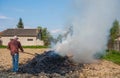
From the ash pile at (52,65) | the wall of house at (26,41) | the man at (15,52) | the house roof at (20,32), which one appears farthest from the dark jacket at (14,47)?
the wall of house at (26,41)

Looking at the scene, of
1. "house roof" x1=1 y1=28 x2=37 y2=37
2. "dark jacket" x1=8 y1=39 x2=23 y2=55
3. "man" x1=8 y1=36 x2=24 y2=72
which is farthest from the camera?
"house roof" x1=1 y1=28 x2=37 y2=37

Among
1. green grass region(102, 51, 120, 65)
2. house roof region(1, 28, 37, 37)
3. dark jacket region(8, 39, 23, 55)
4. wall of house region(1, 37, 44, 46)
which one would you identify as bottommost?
green grass region(102, 51, 120, 65)

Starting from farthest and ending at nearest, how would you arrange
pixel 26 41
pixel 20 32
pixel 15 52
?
pixel 20 32
pixel 26 41
pixel 15 52

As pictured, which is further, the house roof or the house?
the house roof

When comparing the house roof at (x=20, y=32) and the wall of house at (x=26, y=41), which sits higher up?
the house roof at (x=20, y=32)

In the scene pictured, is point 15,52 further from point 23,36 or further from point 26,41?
point 26,41

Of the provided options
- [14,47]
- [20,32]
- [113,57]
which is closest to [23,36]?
[20,32]

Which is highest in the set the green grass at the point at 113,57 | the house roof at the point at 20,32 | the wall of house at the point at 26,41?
the house roof at the point at 20,32

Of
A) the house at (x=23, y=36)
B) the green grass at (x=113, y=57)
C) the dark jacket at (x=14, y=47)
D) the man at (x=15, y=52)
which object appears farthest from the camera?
the house at (x=23, y=36)

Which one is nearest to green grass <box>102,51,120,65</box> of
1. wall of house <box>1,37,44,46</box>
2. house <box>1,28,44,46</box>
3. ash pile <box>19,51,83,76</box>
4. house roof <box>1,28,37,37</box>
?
ash pile <box>19,51,83,76</box>

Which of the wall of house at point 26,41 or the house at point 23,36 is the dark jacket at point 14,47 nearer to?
the house at point 23,36

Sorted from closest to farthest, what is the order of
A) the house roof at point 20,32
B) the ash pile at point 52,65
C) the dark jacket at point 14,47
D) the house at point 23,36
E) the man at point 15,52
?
1. the man at point 15,52
2. the dark jacket at point 14,47
3. the ash pile at point 52,65
4. the house at point 23,36
5. the house roof at point 20,32

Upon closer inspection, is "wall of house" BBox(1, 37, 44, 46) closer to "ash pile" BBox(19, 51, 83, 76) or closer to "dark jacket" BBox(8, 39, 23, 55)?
"ash pile" BBox(19, 51, 83, 76)

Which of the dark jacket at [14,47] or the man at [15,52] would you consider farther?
the dark jacket at [14,47]
